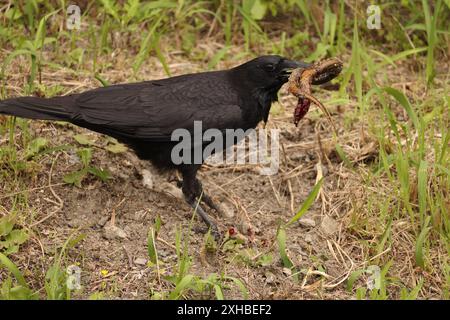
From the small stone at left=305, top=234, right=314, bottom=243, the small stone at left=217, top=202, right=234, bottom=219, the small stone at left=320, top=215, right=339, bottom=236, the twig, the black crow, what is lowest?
the small stone at left=305, top=234, right=314, bottom=243

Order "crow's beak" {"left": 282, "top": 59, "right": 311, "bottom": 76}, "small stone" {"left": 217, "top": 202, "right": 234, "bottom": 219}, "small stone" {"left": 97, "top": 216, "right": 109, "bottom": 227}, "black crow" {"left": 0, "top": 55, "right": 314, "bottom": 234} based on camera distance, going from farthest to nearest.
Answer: "small stone" {"left": 217, "top": 202, "right": 234, "bottom": 219} → "crow's beak" {"left": 282, "top": 59, "right": 311, "bottom": 76} → "small stone" {"left": 97, "top": 216, "right": 109, "bottom": 227} → "black crow" {"left": 0, "top": 55, "right": 314, "bottom": 234}

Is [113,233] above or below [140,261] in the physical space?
above

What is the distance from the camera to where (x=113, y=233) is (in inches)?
172

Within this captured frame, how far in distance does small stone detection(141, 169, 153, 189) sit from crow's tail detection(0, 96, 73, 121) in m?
0.77

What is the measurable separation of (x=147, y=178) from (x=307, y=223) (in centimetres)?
110

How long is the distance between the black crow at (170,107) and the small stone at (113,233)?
47 centimetres

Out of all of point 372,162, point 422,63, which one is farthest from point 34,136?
point 422,63

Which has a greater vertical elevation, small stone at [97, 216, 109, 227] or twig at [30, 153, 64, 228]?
twig at [30, 153, 64, 228]

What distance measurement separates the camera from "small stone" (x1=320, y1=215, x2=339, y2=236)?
4539 millimetres

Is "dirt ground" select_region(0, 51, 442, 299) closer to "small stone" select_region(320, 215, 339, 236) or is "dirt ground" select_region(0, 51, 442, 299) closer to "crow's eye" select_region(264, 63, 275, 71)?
"small stone" select_region(320, 215, 339, 236)

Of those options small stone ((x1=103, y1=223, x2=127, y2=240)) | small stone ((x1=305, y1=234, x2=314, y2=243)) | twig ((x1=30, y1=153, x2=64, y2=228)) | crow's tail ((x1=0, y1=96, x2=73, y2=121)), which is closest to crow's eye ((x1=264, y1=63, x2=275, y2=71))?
small stone ((x1=305, y1=234, x2=314, y2=243))

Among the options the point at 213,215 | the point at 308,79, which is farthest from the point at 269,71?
the point at 213,215

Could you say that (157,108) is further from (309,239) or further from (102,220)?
(309,239)

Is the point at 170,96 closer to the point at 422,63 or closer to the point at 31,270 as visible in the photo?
the point at 31,270
